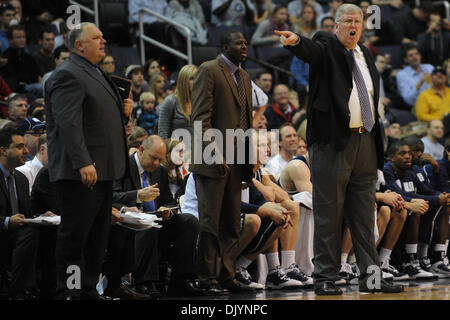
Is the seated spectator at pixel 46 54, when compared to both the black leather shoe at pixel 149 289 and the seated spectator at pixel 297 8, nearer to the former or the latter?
the black leather shoe at pixel 149 289

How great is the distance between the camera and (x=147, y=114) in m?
8.89

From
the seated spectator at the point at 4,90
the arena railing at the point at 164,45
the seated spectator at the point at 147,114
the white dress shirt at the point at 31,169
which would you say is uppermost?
the arena railing at the point at 164,45

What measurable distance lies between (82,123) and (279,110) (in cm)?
546

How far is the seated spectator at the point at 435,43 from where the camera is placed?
42.9ft

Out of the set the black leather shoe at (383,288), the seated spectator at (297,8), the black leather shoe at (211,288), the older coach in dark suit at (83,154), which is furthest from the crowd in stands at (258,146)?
the black leather shoe at (383,288)

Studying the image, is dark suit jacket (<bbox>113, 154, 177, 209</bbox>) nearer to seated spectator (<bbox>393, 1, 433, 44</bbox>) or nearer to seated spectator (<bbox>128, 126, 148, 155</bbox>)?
seated spectator (<bbox>128, 126, 148, 155</bbox>)

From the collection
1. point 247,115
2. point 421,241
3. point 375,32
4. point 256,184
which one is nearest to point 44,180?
point 247,115

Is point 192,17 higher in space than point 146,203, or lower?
higher

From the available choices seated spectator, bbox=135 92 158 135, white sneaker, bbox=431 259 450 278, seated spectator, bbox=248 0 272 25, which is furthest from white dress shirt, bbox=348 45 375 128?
seated spectator, bbox=248 0 272 25

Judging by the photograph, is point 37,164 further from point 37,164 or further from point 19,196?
point 19,196

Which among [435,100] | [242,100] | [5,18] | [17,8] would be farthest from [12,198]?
[435,100]

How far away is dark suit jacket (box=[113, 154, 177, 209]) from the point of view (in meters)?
5.86

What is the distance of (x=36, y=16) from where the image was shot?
11.2m

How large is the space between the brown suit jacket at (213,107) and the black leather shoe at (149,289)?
36.9 inches
